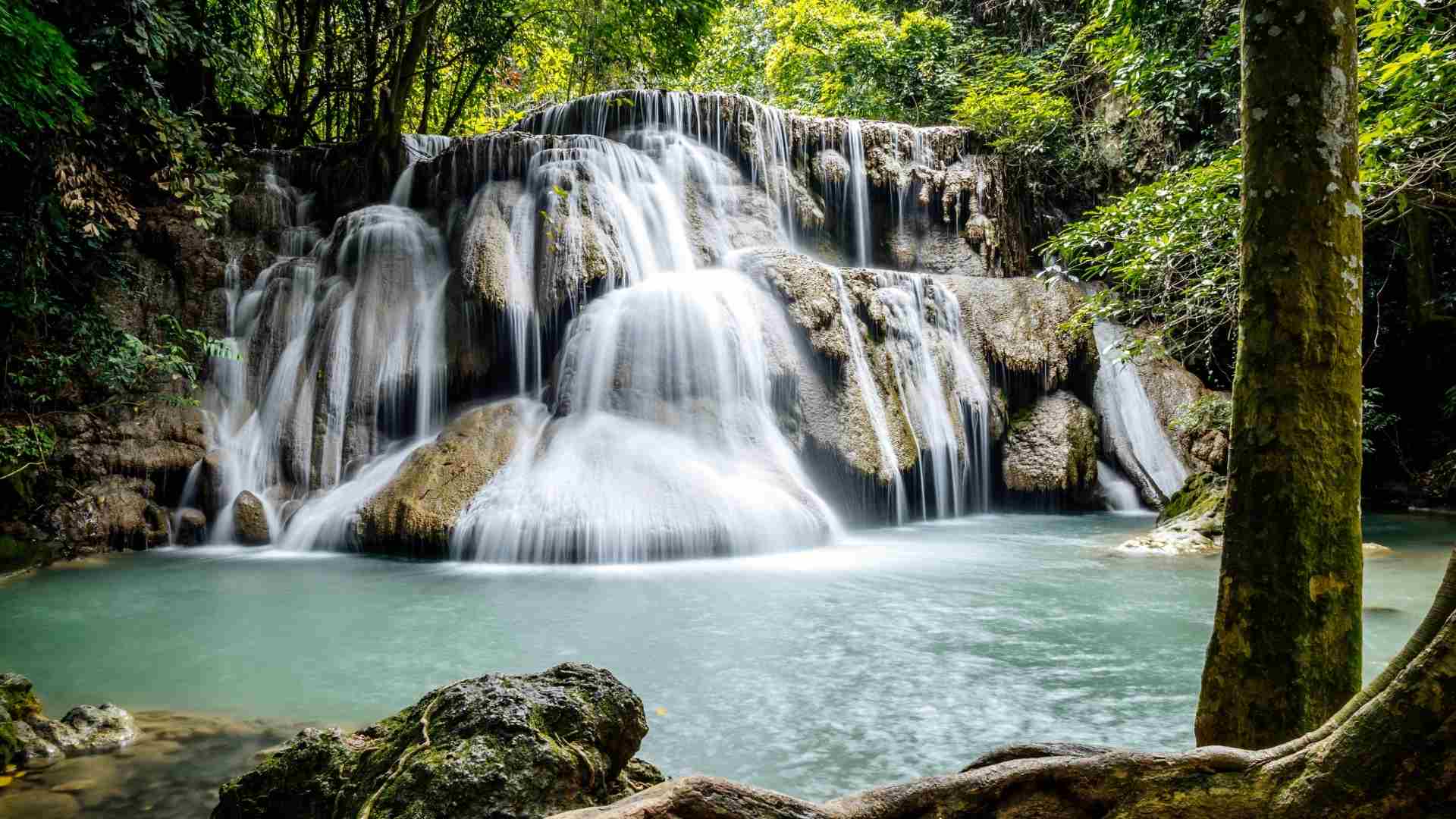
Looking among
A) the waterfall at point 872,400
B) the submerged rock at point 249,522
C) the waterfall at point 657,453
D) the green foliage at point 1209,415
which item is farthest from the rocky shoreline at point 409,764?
the green foliage at point 1209,415

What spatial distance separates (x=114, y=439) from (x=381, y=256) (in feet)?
12.9

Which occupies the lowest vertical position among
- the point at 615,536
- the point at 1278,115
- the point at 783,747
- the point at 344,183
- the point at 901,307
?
the point at 783,747

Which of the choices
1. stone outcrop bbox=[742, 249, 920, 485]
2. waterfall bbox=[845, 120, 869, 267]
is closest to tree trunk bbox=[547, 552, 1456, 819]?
stone outcrop bbox=[742, 249, 920, 485]

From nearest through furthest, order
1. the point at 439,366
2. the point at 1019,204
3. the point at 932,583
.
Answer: the point at 932,583 → the point at 439,366 → the point at 1019,204

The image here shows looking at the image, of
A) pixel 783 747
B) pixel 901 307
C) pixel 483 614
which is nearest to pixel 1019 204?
pixel 901 307

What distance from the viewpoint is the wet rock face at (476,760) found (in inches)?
82.3

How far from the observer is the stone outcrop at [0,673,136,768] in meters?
3.56

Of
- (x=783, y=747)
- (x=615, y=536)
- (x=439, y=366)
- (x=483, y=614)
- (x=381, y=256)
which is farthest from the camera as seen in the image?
(x=381, y=256)

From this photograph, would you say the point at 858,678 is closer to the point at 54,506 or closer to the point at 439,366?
the point at 439,366

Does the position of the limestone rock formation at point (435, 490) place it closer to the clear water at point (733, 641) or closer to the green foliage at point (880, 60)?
the clear water at point (733, 641)

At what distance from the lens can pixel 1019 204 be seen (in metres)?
16.9

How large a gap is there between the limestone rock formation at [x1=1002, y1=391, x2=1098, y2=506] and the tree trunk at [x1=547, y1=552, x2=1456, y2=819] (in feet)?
39.9

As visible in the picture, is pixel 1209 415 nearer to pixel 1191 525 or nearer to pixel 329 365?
pixel 1191 525

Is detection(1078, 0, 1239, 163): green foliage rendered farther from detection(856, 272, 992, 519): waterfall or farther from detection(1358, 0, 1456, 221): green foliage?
detection(856, 272, 992, 519): waterfall
